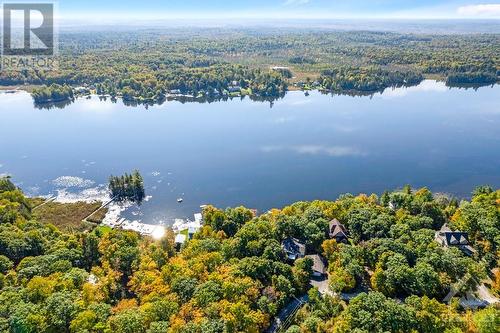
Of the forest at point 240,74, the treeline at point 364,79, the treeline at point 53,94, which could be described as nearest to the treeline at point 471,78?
the forest at point 240,74

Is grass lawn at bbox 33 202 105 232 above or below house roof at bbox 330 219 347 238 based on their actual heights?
below

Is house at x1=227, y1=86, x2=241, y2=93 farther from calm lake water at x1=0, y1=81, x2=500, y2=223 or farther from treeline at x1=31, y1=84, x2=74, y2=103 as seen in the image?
treeline at x1=31, y1=84, x2=74, y2=103

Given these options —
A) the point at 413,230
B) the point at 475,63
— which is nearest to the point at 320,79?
the point at 475,63

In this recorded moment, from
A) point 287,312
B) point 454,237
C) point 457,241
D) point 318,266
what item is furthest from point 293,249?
point 457,241

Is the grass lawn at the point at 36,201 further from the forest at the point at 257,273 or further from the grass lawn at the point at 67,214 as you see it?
the forest at the point at 257,273

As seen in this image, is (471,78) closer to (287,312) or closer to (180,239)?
(180,239)

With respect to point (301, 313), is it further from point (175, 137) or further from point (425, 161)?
point (175, 137)

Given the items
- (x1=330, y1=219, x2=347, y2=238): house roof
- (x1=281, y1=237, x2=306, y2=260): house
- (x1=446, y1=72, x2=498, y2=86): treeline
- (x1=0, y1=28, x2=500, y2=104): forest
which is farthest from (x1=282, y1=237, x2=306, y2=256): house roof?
(x1=446, y1=72, x2=498, y2=86): treeline
